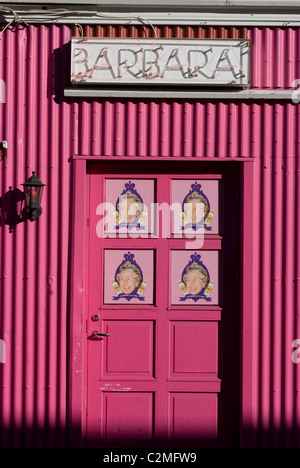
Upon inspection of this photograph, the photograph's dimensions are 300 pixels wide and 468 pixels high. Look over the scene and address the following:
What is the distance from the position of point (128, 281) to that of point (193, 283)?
57 centimetres

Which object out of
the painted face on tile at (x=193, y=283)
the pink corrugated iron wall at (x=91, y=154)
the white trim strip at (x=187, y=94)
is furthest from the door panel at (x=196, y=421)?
the white trim strip at (x=187, y=94)

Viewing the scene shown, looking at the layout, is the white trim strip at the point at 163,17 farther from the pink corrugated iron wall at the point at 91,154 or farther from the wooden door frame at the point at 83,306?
the wooden door frame at the point at 83,306

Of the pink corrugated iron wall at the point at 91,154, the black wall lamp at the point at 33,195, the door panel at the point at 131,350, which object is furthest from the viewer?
the door panel at the point at 131,350

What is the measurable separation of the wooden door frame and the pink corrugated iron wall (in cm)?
7

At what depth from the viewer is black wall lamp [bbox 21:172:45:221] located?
5.06 m

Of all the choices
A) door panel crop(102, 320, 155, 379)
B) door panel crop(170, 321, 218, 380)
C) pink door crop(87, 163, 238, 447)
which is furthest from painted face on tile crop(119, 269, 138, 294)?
door panel crop(170, 321, 218, 380)

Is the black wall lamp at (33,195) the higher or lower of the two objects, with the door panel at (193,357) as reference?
higher

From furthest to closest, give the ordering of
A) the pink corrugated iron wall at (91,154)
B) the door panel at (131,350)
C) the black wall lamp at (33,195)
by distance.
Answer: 1. the door panel at (131,350)
2. the pink corrugated iron wall at (91,154)
3. the black wall lamp at (33,195)

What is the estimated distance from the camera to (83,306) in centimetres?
521

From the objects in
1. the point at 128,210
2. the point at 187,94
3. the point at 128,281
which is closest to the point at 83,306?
the point at 128,281

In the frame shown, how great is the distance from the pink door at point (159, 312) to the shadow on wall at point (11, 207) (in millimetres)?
621

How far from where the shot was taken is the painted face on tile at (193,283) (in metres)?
5.30
